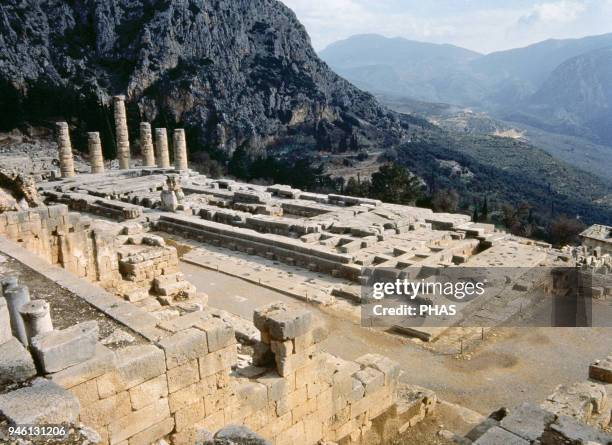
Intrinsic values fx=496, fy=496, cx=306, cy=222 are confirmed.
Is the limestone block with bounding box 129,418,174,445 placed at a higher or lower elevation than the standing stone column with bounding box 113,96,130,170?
lower

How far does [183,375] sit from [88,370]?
3.70ft

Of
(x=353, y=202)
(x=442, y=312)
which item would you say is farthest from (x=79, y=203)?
(x=442, y=312)

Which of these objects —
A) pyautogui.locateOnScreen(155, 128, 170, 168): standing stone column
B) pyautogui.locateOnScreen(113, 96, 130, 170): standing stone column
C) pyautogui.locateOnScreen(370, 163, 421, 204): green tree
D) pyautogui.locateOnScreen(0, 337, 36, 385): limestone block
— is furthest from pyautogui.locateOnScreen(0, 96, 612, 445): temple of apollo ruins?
pyautogui.locateOnScreen(113, 96, 130, 170): standing stone column

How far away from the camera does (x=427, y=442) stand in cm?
752

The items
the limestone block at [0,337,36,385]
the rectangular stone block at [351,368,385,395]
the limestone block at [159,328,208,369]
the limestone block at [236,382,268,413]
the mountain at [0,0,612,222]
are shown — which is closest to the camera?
the limestone block at [0,337,36,385]

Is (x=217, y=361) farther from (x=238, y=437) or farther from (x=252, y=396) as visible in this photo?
(x=238, y=437)

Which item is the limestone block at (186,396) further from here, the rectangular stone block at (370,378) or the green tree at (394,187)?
the green tree at (394,187)

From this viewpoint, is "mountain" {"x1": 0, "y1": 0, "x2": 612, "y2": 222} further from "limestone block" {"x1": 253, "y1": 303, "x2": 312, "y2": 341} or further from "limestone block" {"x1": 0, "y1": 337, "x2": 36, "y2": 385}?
"limestone block" {"x1": 0, "y1": 337, "x2": 36, "y2": 385}

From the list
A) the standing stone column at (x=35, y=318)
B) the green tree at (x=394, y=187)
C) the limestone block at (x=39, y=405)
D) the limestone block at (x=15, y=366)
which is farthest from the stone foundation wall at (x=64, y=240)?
the green tree at (x=394, y=187)

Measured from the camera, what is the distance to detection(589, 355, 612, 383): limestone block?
27.1ft

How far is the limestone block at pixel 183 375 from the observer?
526 centimetres

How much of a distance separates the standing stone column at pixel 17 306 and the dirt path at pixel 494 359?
6310mm

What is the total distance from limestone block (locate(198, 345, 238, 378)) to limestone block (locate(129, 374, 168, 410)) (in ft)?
1.57

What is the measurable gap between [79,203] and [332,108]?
72302mm
